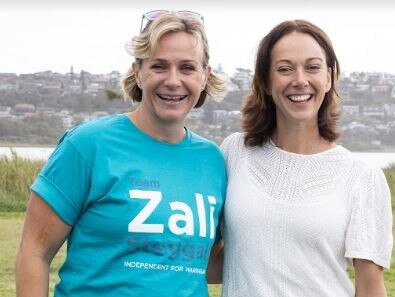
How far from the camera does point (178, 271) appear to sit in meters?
2.91

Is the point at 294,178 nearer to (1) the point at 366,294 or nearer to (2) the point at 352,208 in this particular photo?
(2) the point at 352,208

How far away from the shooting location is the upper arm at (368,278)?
304cm

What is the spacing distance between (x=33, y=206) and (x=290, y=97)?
995 mm

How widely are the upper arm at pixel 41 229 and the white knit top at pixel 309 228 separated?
63 centimetres

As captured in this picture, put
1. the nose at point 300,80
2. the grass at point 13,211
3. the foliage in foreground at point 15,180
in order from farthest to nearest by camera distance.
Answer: the foliage in foreground at point 15,180 → the grass at point 13,211 → the nose at point 300,80

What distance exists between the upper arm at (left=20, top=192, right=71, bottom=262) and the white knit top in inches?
24.8

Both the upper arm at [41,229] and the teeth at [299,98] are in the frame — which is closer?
the upper arm at [41,229]

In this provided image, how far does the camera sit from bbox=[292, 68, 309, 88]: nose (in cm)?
311

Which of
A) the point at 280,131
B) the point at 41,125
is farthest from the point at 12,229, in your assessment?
the point at 41,125

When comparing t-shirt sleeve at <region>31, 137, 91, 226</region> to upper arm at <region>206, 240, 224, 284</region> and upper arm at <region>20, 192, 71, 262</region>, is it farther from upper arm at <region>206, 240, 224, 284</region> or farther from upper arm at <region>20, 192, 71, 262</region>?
upper arm at <region>206, 240, 224, 284</region>

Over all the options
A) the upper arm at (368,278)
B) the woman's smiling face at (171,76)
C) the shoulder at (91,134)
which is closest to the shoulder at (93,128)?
the shoulder at (91,134)

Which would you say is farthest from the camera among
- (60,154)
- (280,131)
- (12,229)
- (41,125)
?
(41,125)

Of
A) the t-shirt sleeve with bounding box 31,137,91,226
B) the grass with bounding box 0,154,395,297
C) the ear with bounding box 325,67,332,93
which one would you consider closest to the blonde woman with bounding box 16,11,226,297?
the t-shirt sleeve with bounding box 31,137,91,226

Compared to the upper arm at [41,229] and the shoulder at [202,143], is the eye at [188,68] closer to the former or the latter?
the shoulder at [202,143]
